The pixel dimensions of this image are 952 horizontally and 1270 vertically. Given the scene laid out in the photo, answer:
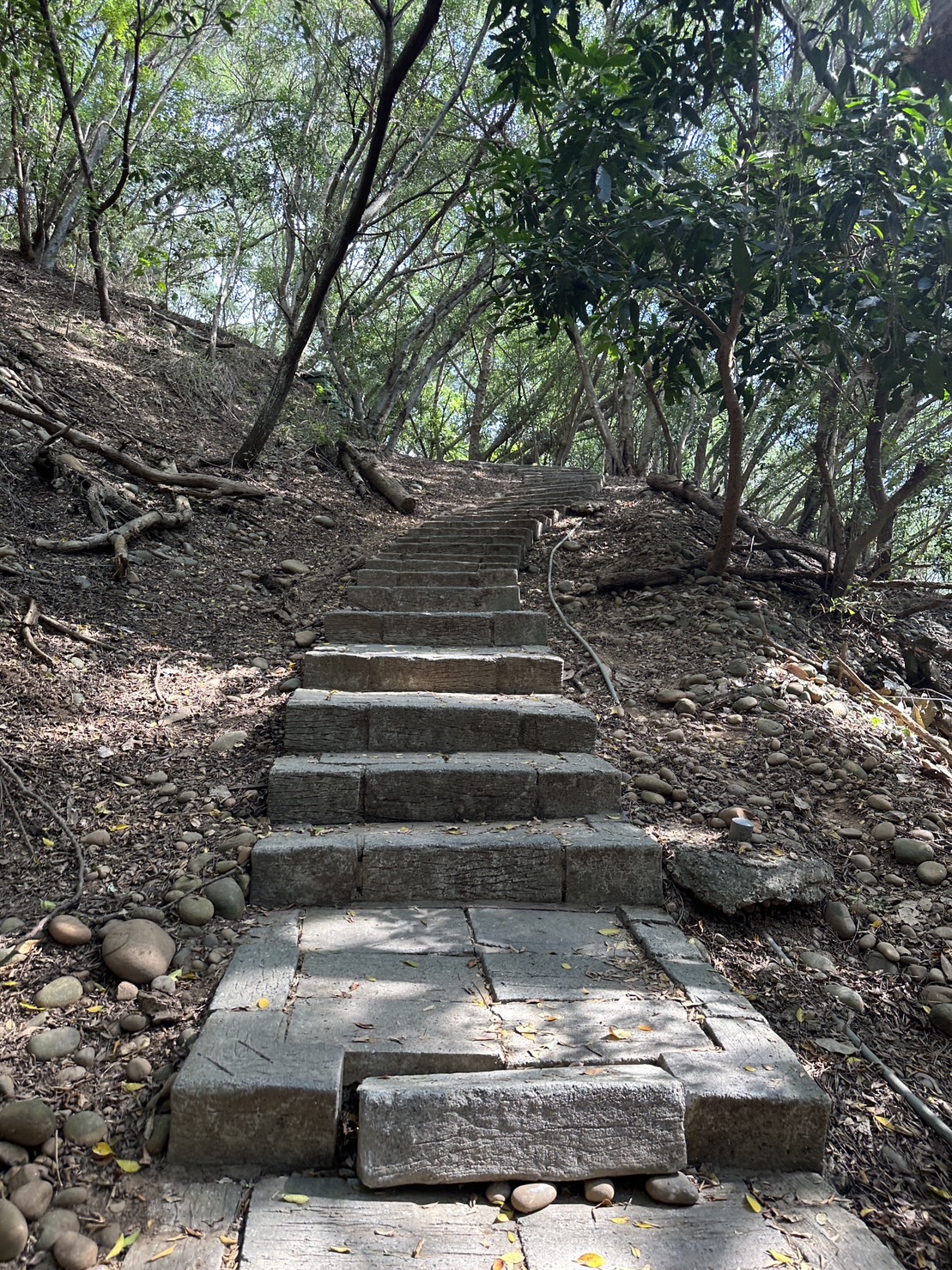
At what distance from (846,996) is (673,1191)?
0.89 metres

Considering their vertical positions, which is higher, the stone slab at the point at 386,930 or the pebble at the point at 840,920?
the pebble at the point at 840,920

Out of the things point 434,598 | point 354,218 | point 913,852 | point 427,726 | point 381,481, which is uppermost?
point 354,218

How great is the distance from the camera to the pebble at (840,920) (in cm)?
246

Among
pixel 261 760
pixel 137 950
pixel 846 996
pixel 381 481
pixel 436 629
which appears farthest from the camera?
pixel 381 481

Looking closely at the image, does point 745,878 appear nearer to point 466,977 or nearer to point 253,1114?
point 466,977

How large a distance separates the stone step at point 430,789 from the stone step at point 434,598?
1.87 metres

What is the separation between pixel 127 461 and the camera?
16.7 ft

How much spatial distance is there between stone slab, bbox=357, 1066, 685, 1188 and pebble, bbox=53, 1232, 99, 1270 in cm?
49

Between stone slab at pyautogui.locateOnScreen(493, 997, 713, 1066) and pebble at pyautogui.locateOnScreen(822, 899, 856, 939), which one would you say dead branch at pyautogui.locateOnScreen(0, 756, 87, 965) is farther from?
pebble at pyautogui.locateOnScreen(822, 899, 856, 939)

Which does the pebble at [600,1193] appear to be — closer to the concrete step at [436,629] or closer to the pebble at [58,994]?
the pebble at [58,994]

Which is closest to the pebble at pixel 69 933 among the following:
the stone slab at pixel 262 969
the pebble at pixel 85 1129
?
the stone slab at pixel 262 969

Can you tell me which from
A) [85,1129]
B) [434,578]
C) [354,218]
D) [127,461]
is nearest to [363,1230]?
[85,1129]

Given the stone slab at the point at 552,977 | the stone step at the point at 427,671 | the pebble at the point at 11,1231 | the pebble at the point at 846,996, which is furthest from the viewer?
the stone step at the point at 427,671

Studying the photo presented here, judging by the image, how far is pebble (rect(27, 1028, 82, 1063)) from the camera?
1.76 meters
